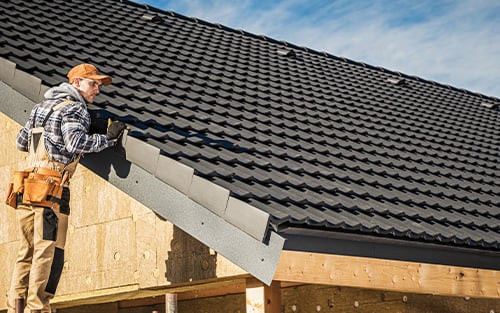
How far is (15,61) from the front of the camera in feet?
22.8

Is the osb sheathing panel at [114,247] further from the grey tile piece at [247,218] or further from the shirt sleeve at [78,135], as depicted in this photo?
the shirt sleeve at [78,135]

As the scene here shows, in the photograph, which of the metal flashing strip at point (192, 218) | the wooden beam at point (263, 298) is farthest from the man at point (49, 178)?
the wooden beam at point (263, 298)

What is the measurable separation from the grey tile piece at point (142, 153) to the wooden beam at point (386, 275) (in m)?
1.15

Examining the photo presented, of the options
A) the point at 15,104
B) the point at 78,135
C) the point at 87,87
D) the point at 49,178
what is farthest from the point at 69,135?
the point at 15,104

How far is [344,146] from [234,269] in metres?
2.71

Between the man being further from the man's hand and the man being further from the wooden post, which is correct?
the wooden post

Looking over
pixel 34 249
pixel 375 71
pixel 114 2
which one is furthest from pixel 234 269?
pixel 375 71

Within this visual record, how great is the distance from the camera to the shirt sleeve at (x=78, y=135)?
5676 mm

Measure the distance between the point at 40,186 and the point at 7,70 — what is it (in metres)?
1.61

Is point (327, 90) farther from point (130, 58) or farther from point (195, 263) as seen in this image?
point (195, 263)

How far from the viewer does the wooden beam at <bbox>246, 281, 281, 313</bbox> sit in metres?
5.66

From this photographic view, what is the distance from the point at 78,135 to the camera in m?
5.69

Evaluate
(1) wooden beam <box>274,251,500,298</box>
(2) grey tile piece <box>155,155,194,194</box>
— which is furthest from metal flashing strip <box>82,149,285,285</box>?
(1) wooden beam <box>274,251,500,298</box>

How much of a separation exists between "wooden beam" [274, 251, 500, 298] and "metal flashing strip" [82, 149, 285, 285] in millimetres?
178
